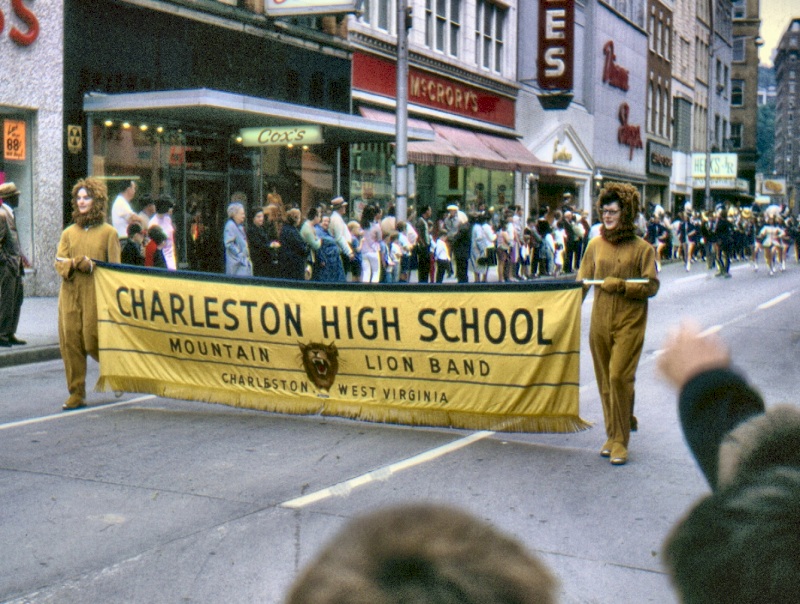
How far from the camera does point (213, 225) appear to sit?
75.8 feet

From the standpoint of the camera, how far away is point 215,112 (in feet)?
66.1

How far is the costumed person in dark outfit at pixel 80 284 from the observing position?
9391 millimetres

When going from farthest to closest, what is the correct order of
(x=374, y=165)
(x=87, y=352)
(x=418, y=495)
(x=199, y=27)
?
(x=374, y=165)
(x=199, y=27)
(x=87, y=352)
(x=418, y=495)

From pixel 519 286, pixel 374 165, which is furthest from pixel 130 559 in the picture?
pixel 374 165

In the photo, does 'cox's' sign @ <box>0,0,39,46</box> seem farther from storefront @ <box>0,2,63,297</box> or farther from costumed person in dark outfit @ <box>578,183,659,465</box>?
costumed person in dark outfit @ <box>578,183,659,465</box>

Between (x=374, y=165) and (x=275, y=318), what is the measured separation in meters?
20.9

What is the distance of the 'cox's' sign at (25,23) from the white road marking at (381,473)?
40.1 feet

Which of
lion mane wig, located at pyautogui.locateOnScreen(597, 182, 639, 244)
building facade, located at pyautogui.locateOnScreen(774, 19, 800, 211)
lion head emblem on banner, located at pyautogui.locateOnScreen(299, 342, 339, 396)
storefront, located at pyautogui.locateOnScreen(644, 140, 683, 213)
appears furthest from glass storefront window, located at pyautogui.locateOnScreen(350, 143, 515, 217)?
building facade, located at pyautogui.locateOnScreen(774, 19, 800, 211)

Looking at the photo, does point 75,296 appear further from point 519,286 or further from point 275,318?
point 519,286

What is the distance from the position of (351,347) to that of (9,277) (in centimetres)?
616

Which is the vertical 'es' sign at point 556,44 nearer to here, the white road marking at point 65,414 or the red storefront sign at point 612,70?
the red storefront sign at point 612,70

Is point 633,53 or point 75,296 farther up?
point 633,53

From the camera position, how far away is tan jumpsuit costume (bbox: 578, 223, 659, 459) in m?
7.68

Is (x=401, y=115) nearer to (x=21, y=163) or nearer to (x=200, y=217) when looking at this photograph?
(x=200, y=217)
